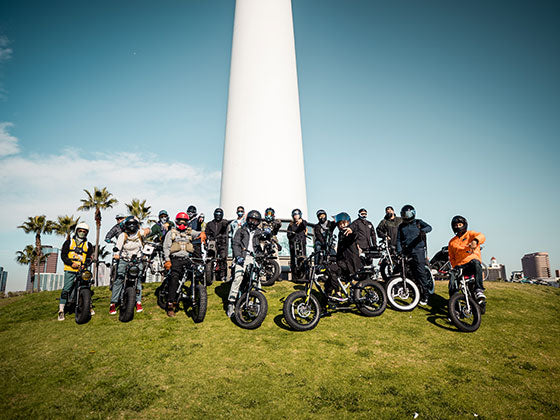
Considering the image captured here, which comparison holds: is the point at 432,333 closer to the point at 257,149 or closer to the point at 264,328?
the point at 264,328

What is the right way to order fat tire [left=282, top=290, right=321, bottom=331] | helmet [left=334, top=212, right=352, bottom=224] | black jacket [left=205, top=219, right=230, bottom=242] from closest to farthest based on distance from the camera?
fat tire [left=282, top=290, right=321, bottom=331], helmet [left=334, top=212, right=352, bottom=224], black jacket [left=205, top=219, right=230, bottom=242]

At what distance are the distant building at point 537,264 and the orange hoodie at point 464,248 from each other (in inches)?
3477

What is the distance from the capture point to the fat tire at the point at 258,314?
674cm

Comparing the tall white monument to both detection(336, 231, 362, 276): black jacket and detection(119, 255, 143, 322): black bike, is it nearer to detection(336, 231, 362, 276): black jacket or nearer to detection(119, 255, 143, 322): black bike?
detection(119, 255, 143, 322): black bike

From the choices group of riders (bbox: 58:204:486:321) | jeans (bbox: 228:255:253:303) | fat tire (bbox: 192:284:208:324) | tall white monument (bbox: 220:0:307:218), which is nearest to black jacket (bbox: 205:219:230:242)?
group of riders (bbox: 58:204:486:321)

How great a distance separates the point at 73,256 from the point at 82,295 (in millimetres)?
1022

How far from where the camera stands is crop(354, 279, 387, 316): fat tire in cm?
741

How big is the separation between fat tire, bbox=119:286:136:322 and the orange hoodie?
7.90 m

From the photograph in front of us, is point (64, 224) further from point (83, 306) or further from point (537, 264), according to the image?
point (537, 264)

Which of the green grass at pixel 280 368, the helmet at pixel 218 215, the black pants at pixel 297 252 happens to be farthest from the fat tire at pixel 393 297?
the helmet at pixel 218 215

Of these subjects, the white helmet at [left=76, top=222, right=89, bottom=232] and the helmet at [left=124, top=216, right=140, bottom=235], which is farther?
the helmet at [left=124, top=216, right=140, bottom=235]

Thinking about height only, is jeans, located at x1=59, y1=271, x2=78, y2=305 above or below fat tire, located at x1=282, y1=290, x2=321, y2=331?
above

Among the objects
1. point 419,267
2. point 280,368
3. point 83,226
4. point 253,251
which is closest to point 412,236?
point 419,267

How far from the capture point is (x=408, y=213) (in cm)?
867
